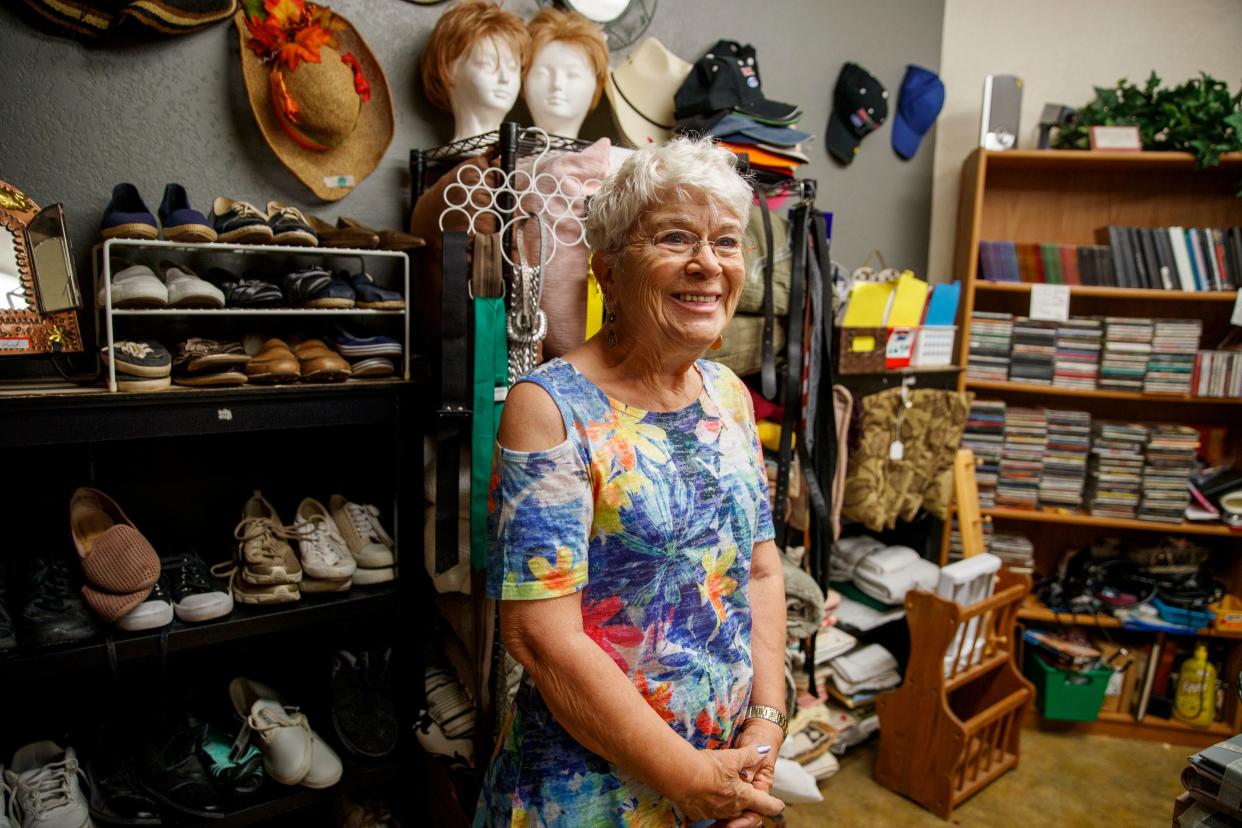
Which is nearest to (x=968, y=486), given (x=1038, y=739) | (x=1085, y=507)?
(x=1085, y=507)

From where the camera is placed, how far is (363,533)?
1.64m

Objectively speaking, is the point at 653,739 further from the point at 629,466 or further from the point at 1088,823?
the point at 1088,823

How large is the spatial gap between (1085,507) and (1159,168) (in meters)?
1.39

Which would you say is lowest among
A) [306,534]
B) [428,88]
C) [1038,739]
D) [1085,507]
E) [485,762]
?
[1038,739]

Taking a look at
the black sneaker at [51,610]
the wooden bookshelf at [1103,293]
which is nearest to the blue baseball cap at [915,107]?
the wooden bookshelf at [1103,293]

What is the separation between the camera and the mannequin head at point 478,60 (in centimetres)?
173

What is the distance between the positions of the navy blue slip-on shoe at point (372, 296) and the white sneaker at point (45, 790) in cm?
103

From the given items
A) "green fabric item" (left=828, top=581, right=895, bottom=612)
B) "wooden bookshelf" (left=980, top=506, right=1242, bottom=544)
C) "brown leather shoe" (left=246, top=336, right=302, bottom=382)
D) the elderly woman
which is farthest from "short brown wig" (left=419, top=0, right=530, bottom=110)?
"wooden bookshelf" (left=980, top=506, right=1242, bottom=544)

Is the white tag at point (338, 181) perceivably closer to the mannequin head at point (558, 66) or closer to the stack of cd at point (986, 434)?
the mannequin head at point (558, 66)

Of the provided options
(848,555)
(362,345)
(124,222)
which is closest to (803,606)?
(848,555)

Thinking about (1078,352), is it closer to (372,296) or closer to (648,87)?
(648,87)

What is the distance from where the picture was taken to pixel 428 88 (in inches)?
74.0

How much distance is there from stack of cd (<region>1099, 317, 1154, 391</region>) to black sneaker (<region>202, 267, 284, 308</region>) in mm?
2945

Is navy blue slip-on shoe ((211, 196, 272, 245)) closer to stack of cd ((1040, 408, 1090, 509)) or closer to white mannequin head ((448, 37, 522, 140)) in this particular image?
white mannequin head ((448, 37, 522, 140))
